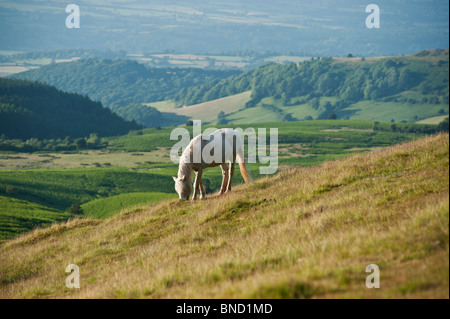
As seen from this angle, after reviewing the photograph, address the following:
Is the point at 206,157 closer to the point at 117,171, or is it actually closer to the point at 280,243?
the point at 280,243

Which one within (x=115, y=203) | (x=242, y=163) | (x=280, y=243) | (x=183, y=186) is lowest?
(x=280, y=243)

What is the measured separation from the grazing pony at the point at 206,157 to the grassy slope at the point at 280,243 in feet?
2.74

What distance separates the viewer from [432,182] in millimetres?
10430

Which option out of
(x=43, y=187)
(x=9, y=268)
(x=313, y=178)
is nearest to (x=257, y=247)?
(x=313, y=178)

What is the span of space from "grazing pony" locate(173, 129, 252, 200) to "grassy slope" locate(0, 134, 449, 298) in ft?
2.74

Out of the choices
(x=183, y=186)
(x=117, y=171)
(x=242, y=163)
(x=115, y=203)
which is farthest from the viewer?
(x=117, y=171)

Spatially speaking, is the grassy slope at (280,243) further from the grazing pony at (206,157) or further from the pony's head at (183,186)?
the grazing pony at (206,157)

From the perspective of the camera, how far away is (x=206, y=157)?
54.7 ft

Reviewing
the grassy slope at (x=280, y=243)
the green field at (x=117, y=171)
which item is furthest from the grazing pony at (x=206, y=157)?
the green field at (x=117, y=171)

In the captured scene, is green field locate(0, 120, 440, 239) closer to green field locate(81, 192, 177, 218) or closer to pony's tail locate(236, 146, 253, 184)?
green field locate(81, 192, 177, 218)

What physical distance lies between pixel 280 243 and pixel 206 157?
26.1ft

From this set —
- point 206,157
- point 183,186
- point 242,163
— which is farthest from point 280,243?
point 242,163

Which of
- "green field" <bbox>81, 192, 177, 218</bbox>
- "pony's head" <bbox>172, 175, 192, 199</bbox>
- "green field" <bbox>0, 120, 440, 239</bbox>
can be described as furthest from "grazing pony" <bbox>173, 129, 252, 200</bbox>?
"green field" <bbox>81, 192, 177, 218</bbox>

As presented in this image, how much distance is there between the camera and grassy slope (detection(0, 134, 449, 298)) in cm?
671
